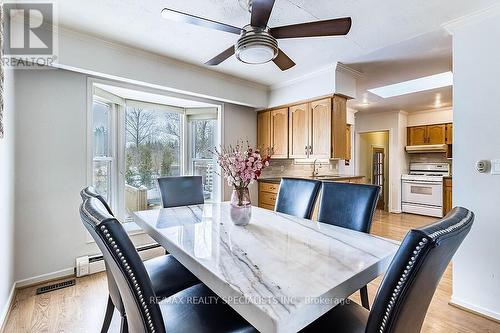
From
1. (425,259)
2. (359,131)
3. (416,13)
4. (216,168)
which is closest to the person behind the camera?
(425,259)

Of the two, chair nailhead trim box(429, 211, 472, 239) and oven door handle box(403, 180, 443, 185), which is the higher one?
chair nailhead trim box(429, 211, 472, 239)

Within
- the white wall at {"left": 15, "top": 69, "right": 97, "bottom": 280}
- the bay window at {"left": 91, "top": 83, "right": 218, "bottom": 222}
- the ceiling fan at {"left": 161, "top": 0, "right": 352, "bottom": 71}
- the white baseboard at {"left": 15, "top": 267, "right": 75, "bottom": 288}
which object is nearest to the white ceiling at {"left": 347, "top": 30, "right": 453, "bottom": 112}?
the ceiling fan at {"left": 161, "top": 0, "right": 352, "bottom": 71}

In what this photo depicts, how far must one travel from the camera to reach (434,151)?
214 inches

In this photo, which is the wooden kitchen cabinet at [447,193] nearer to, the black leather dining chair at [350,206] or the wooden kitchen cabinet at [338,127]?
the wooden kitchen cabinet at [338,127]

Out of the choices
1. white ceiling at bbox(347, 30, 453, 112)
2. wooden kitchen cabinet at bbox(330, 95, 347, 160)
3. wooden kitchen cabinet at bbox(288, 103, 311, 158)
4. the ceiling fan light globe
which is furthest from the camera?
wooden kitchen cabinet at bbox(288, 103, 311, 158)

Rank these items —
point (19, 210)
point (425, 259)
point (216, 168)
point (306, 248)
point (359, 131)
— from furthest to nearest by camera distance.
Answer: point (359, 131)
point (216, 168)
point (19, 210)
point (306, 248)
point (425, 259)

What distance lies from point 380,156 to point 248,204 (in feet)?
19.3

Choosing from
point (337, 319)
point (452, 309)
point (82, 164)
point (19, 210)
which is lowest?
point (452, 309)

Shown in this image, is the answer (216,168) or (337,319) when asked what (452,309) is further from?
(216,168)

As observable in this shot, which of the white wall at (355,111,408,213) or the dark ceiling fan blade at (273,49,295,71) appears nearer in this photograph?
the dark ceiling fan blade at (273,49,295,71)

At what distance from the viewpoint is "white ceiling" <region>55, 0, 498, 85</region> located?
6.00ft

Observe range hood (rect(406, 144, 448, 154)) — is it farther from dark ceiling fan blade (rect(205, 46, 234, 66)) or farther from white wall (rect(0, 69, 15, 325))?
white wall (rect(0, 69, 15, 325))

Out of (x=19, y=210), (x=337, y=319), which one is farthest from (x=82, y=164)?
(x=337, y=319)

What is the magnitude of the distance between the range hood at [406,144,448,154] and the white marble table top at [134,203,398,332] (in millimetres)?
5092
